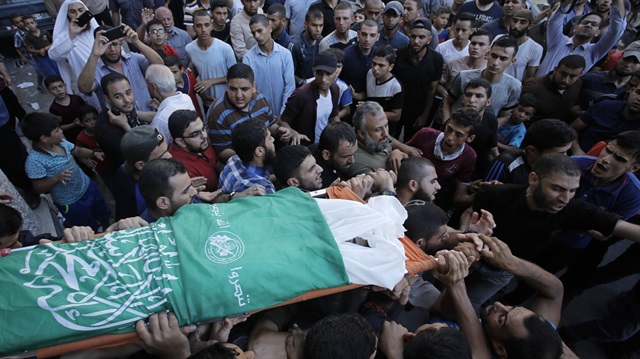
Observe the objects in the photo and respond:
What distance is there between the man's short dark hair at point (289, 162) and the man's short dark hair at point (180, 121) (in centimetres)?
87

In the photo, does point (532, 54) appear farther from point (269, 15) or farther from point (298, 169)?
point (298, 169)

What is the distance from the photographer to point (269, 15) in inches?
209

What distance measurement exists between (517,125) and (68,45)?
5.03 meters

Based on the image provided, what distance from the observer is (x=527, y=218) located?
2699mm

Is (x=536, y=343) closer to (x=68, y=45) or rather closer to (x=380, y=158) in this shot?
(x=380, y=158)

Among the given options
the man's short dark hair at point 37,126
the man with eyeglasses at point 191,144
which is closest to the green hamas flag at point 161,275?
the man with eyeglasses at point 191,144

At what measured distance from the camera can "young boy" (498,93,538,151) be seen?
3.90 meters

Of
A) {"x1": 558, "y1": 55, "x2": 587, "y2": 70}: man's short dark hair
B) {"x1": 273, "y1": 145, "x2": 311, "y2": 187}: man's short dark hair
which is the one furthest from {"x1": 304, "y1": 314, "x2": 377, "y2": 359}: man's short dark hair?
{"x1": 558, "y1": 55, "x2": 587, "y2": 70}: man's short dark hair

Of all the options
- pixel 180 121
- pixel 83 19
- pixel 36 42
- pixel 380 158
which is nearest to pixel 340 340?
pixel 380 158

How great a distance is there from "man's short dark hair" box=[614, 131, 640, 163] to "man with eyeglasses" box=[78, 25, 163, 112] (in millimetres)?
4273

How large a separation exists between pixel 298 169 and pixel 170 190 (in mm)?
843

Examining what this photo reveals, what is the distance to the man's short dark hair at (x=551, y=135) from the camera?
3.01m

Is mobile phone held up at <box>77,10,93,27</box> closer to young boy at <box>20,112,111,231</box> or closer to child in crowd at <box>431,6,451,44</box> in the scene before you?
young boy at <box>20,112,111,231</box>

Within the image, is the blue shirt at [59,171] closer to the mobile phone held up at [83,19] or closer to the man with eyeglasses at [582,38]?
the mobile phone held up at [83,19]
